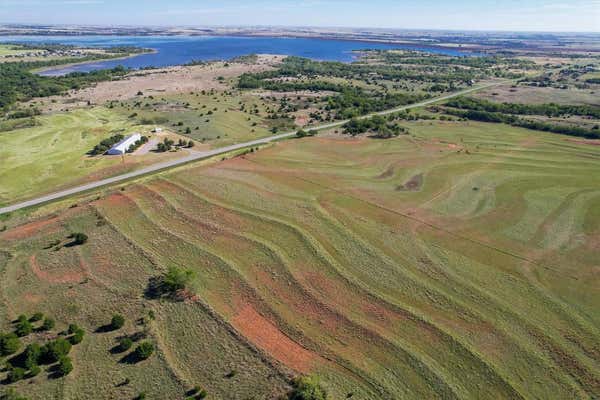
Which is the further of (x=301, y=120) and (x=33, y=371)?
(x=301, y=120)

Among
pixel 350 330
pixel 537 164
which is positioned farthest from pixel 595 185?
pixel 350 330

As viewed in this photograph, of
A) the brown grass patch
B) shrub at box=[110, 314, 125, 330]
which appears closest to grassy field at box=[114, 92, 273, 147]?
the brown grass patch

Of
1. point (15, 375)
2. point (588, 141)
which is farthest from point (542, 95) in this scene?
point (15, 375)

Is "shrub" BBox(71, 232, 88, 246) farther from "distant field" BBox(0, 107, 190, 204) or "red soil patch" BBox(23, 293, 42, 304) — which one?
"distant field" BBox(0, 107, 190, 204)

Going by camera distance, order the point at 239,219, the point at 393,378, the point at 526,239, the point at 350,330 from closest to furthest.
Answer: the point at 393,378 → the point at 350,330 → the point at 526,239 → the point at 239,219

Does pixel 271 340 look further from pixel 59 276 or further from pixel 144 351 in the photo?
pixel 59 276

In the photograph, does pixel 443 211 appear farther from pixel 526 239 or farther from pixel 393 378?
pixel 393 378
